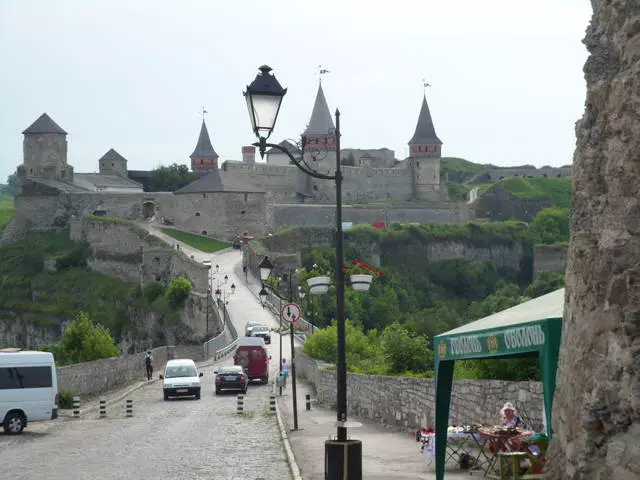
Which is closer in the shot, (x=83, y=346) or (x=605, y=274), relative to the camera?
(x=605, y=274)

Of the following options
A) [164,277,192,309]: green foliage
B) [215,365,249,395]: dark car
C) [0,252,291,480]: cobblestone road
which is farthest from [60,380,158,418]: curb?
[164,277,192,309]: green foliage

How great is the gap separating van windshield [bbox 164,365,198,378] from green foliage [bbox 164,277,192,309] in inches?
1511

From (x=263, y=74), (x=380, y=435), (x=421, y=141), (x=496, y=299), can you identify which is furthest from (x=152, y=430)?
(x=421, y=141)

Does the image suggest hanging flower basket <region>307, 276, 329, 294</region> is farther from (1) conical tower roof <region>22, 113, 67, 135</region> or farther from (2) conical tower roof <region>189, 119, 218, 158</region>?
(2) conical tower roof <region>189, 119, 218, 158</region>

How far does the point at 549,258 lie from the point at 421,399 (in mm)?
87626

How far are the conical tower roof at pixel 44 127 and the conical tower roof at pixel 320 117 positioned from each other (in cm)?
2160

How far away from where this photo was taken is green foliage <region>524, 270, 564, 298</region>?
87625 mm

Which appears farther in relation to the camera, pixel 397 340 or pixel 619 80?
pixel 397 340

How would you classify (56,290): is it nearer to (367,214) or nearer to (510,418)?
(367,214)

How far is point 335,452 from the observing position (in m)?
12.3

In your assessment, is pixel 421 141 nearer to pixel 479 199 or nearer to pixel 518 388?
pixel 479 199

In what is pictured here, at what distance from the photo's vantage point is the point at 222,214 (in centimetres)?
9306

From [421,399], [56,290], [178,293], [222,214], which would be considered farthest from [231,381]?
[222,214]

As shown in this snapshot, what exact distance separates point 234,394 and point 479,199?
89.5m
